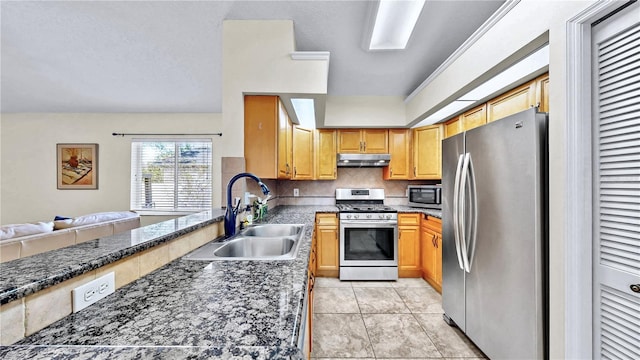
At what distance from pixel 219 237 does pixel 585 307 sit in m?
1.94

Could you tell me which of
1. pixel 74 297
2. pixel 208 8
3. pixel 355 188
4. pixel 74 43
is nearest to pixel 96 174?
pixel 74 43

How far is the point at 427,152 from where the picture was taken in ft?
11.1

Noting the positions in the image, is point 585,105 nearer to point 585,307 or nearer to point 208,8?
point 585,307

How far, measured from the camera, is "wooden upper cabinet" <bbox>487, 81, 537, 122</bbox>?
1.79 metres

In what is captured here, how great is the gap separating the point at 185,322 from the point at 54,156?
5.94 m

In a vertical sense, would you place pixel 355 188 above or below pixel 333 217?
above

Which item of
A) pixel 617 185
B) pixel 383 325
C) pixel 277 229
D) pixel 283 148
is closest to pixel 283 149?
pixel 283 148

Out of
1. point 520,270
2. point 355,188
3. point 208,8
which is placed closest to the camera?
point 520,270

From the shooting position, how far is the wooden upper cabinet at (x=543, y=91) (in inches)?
65.8

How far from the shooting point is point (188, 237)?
1.21m

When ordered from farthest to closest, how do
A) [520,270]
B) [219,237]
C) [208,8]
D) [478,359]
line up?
[208,8], [478,359], [219,237], [520,270]

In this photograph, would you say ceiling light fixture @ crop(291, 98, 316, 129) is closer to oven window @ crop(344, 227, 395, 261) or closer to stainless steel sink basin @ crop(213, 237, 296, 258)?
stainless steel sink basin @ crop(213, 237, 296, 258)

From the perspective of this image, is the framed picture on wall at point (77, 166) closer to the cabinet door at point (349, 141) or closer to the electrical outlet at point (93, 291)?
the cabinet door at point (349, 141)

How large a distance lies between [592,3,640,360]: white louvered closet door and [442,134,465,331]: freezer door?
2.50 ft
